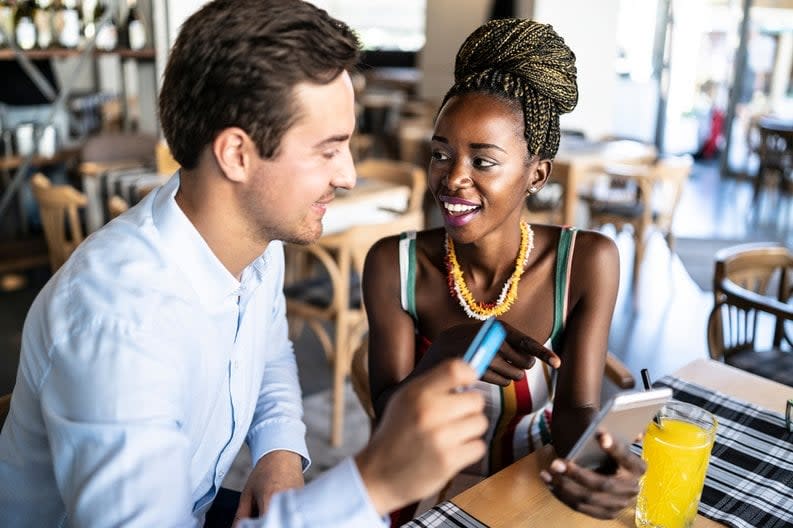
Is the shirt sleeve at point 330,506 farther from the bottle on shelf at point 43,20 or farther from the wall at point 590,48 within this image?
the wall at point 590,48

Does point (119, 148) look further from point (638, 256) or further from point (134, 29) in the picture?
point (638, 256)

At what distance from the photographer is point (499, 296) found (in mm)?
1494

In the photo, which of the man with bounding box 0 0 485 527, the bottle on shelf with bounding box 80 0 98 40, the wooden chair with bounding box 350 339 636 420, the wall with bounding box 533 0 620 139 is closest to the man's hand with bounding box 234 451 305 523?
the man with bounding box 0 0 485 527

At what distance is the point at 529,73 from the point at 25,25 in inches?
126

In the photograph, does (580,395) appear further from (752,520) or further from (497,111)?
(497,111)

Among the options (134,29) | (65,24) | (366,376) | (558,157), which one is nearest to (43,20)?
(65,24)

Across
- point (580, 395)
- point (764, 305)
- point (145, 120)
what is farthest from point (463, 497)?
point (145, 120)

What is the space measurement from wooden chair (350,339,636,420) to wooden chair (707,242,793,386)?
0.56 m

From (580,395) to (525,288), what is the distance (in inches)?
9.2

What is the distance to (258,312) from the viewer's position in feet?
4.14

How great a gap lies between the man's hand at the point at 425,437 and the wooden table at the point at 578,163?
350 centimetres

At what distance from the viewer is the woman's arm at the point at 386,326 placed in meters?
1.47

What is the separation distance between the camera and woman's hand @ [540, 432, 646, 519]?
93 centimetres

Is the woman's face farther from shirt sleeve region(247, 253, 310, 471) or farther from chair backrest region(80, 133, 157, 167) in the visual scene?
chair backrest region(80, 133, 157, 167)
